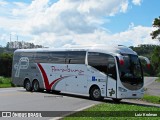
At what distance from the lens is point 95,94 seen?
22.0 metres

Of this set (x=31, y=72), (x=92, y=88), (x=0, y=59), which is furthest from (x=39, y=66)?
(x=0, y=59)

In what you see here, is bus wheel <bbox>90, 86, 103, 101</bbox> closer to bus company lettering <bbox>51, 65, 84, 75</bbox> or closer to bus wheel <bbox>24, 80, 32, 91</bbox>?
bus company lettering <bbox>51, 65, 84, 75</bbox>

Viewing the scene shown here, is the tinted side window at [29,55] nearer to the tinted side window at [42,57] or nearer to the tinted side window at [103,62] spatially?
the tinted side window at [42,57]

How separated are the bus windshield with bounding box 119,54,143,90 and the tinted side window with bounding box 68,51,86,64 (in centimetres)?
313

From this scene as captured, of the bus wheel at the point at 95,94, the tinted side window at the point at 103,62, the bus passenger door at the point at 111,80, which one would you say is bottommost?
the bus wheel at the point at 95,94

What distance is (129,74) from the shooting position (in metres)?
20.9

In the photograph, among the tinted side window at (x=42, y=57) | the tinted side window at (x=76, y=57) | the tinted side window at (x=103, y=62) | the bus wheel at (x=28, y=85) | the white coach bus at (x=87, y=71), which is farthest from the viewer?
the bus wheel at (x=28, y=85)

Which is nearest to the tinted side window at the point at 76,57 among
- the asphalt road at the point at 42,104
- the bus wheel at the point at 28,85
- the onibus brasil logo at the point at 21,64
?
the asphalt road at the point at 42,104

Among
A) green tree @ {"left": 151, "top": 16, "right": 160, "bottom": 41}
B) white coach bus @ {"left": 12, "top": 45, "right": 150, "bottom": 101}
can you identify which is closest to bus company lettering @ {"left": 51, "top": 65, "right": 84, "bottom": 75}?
white coach bus @ {"left": 12, "top": 45, "right": 150, "bottom": 101}

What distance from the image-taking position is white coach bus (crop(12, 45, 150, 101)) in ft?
68.1

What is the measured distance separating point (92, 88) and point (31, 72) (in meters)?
7.23

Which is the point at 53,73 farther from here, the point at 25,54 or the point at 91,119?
the point at 91,119

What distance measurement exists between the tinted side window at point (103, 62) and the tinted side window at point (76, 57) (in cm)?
66

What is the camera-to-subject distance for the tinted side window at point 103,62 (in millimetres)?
20906
